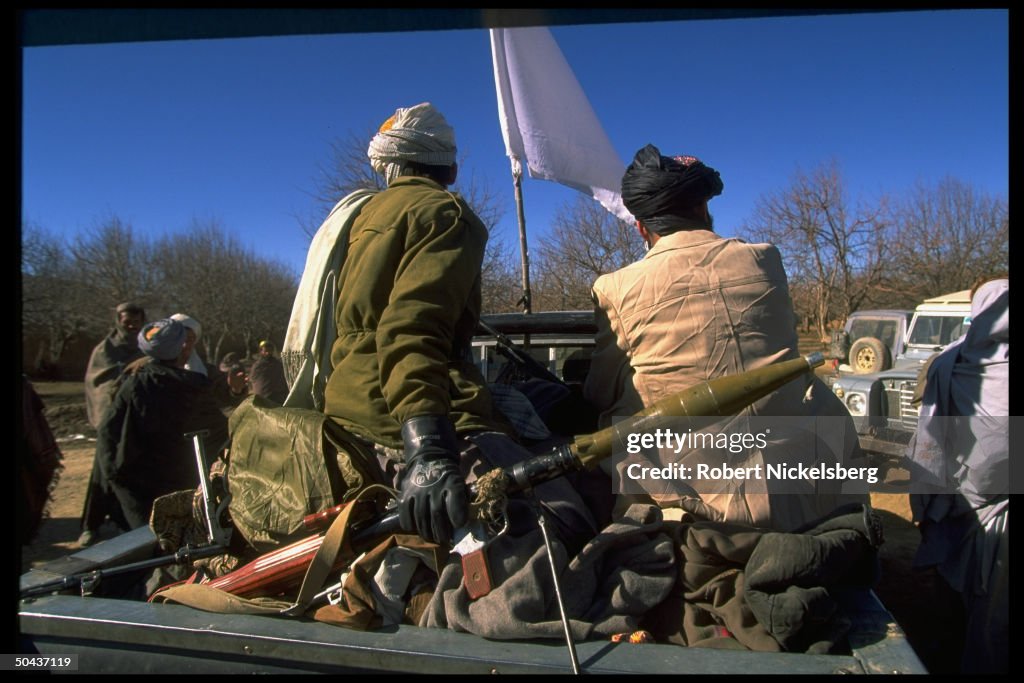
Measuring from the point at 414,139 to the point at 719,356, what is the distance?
1.30m

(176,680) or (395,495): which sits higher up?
(395,495)

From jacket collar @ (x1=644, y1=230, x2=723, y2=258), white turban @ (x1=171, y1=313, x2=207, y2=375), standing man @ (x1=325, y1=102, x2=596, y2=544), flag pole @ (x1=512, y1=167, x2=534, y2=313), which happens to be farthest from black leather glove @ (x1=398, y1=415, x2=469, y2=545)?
white turban @ (x1=171, y1=313, x2=207, y2=375)

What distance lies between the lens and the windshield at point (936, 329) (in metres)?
8.70

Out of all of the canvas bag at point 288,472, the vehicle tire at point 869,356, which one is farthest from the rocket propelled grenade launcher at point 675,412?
the vehicle tire at point 869,356

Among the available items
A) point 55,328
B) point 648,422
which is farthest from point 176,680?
point 55,328

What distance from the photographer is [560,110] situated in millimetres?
3881

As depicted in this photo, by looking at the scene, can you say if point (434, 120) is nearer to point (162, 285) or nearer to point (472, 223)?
point (472, 223)

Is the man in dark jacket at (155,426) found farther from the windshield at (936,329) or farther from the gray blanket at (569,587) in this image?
the windshield at (936,329)

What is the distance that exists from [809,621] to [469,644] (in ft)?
2.85

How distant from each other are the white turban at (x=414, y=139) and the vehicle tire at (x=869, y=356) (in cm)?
1050

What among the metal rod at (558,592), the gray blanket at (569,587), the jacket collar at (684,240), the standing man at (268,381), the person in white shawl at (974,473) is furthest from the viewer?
the standing man at (268,381)

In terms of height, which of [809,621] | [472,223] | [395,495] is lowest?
[809,621]

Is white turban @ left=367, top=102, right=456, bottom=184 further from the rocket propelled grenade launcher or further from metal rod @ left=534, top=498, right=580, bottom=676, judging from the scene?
metal rod @ left=534, top=498, right=580, bottom=676

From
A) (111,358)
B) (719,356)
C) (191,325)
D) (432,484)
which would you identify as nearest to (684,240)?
(719,356)
